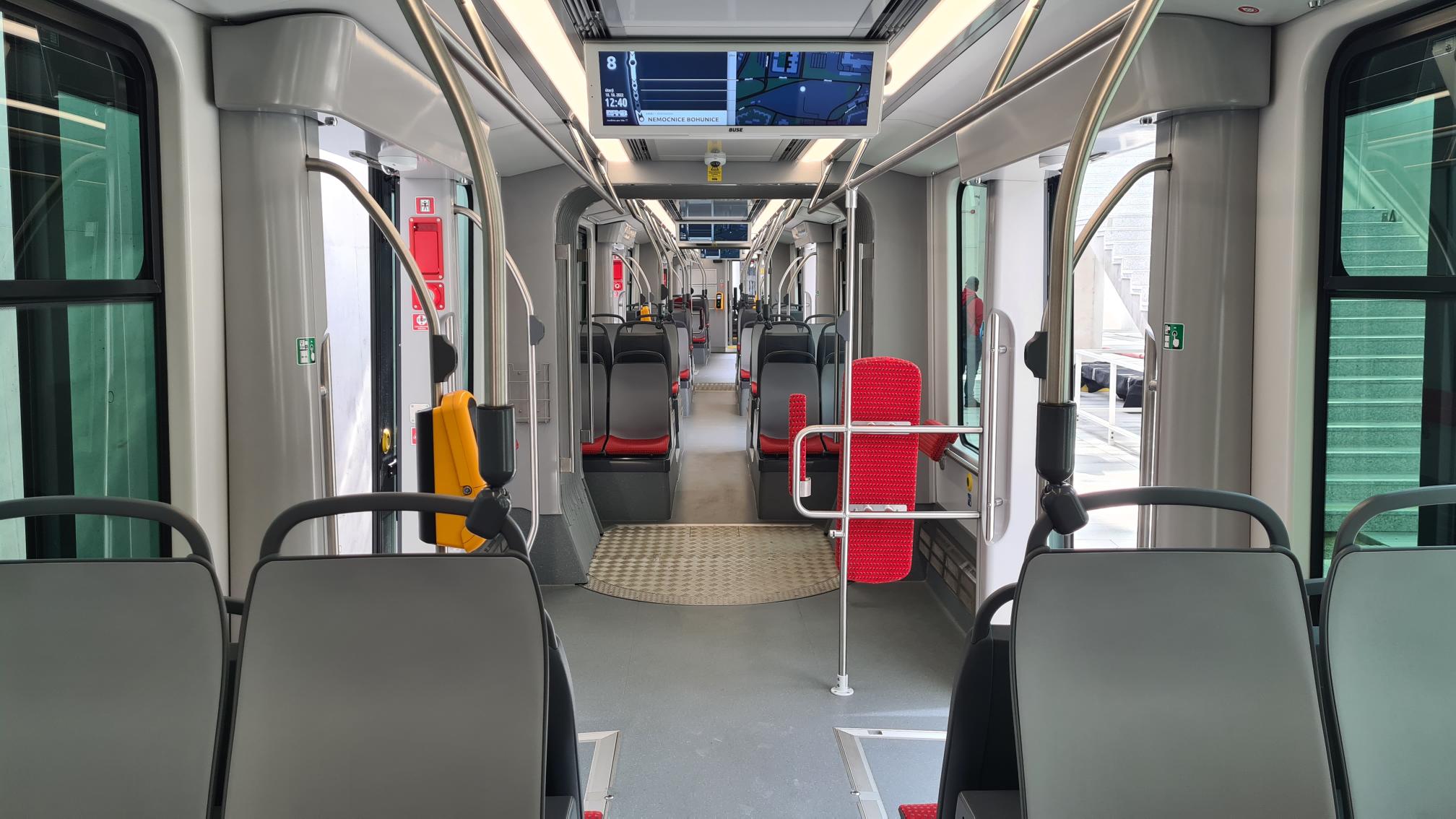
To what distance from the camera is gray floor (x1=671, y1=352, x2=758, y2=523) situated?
7.33m

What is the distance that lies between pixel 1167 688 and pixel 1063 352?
56cm

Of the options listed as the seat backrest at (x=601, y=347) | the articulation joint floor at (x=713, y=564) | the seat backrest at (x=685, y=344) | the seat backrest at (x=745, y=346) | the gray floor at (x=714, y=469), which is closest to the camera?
the articulation joint floor at (x=713, y=564)

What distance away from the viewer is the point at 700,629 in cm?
473

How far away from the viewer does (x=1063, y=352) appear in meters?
1.59

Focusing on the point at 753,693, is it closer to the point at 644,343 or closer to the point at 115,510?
the point at 115,510

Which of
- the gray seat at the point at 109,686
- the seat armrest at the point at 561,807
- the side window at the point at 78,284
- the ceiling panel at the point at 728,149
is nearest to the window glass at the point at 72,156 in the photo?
the side window at the point at 78,284

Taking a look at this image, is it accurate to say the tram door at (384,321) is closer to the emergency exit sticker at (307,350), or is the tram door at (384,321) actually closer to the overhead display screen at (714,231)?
the emergency exit sticker at (307,350)

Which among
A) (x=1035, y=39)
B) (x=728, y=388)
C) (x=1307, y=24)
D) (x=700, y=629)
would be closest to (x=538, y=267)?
(x=700, y=629)

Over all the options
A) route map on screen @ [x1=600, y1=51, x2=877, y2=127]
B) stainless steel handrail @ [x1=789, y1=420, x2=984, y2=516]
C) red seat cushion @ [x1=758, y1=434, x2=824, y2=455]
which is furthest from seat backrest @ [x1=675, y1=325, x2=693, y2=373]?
route map on screen @ [x1=600, y1=51, x2=877, y2=127]

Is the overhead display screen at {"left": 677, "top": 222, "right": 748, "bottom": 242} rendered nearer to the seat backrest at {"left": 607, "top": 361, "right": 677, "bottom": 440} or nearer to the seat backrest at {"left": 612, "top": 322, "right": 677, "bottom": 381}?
the seat backrest at {"left": 612, "top": 322, "right": 677, "bottom": 381}

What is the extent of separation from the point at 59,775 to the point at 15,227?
1239 mm

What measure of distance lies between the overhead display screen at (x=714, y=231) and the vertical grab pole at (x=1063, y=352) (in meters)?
9.10

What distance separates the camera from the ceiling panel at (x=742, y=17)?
2.78 metres

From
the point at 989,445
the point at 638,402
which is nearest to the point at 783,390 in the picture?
the point at 638,402
